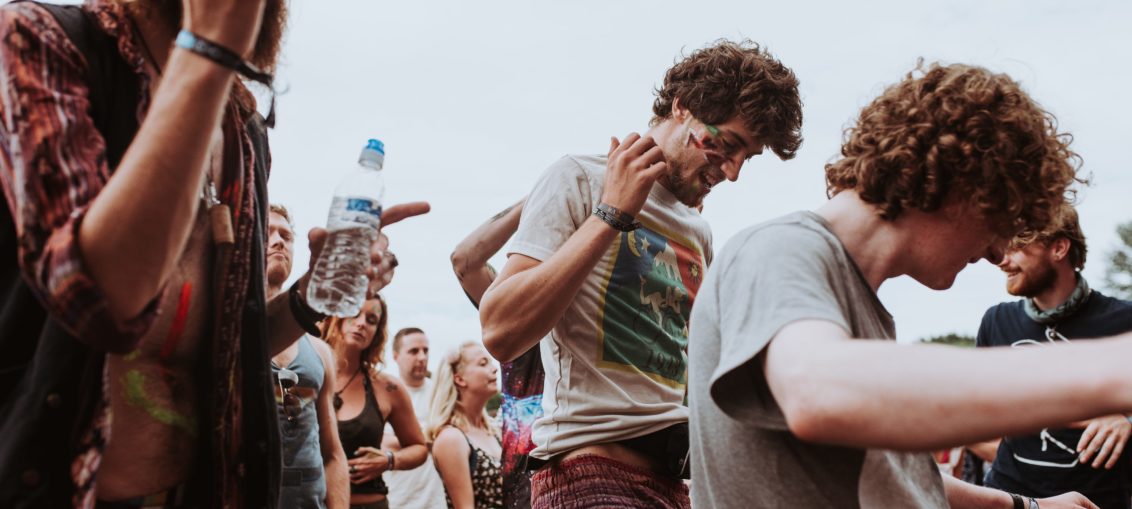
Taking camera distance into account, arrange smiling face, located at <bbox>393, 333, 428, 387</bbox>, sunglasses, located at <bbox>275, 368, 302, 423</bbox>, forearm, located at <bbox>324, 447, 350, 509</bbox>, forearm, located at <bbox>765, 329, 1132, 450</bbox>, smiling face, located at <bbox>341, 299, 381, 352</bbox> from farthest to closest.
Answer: smiling face, located at <bbox>393, 333, 428, 387</bbox> < smiling face, located at <bbox>341, 299, 381, 352</bbox> < forearm, located at <bbox>324, 447, 350, 509</bbox> < sunglasses, located at <bbox>275, 368, 302, 423</bbox> < forearm, located at <bbox>765, 329, 1132, 450</bbox>

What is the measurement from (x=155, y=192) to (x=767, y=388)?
37.9 inches

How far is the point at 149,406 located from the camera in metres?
1.58

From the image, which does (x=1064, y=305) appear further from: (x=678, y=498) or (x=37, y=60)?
(x=37, y=60)

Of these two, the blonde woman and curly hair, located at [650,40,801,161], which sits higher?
curly hair, located at [650,40,801,161]

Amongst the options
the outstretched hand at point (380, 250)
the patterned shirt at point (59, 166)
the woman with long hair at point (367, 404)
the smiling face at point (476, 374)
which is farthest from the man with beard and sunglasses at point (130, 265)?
the smiling face at point (476, 374)

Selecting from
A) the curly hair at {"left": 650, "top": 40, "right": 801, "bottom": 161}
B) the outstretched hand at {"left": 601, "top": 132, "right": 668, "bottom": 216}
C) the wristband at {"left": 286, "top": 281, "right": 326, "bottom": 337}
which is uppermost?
the curly hair at {"left": 650, "top": 40, "right": 801, "bottom": 161}

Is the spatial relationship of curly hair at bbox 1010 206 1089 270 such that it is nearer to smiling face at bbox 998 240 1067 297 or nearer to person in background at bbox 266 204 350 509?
smiling face at bbox 998 240 1067 297

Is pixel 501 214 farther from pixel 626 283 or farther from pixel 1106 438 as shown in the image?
pixel 1106 438

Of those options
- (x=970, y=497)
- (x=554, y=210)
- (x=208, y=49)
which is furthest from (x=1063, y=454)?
(x=208, y=49)

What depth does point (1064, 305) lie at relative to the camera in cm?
493

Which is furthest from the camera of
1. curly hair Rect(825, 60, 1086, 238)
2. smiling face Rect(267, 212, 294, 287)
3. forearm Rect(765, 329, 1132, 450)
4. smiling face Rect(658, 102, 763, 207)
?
smiling face Rect(267, 212, 294, 287)

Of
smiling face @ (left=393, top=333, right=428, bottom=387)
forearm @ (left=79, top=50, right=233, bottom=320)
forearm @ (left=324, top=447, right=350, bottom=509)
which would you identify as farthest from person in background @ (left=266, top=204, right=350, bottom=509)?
smiling face @ (left=393, top=333, right=428, bottom=387)

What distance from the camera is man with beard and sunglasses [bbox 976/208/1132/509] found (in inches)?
186

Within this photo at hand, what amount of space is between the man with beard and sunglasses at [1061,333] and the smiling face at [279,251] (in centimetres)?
342
